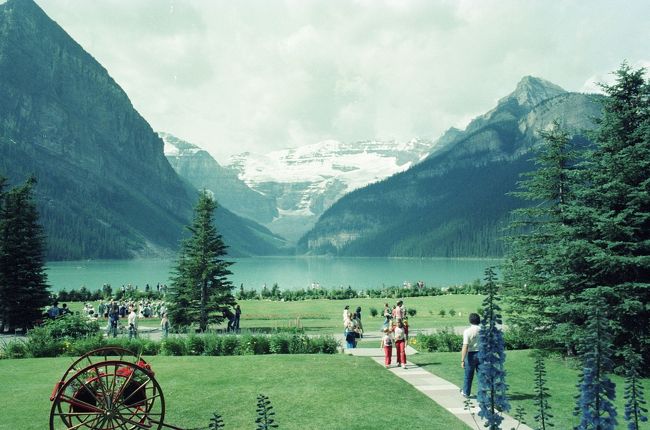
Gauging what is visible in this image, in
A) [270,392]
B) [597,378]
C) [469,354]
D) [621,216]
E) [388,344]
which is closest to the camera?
[597,378]

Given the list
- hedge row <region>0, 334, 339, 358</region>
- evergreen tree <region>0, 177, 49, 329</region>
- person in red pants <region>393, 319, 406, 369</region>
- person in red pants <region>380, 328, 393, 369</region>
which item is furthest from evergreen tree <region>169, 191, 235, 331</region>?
person in red pants <region>393, 319, 406, 369</region>

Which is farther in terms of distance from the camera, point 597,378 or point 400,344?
point 400,344

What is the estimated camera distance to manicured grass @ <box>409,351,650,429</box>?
13485mm

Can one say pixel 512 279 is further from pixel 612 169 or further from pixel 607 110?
pixel 607 110

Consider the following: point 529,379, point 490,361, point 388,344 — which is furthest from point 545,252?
point 490,361

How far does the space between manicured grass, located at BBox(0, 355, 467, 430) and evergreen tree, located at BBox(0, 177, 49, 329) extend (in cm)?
1685

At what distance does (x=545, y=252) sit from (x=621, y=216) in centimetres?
399

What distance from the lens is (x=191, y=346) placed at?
23422 millimetres

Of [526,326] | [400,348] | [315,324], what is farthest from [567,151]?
[315,324]

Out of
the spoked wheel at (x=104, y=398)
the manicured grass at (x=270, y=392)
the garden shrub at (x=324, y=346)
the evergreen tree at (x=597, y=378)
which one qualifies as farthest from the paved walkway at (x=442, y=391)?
the spoked wheel at (x=104, y=398)

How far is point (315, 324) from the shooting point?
132 ft

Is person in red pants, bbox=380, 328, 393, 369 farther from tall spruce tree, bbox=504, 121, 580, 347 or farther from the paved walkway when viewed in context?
tall spruce tree, bbox=504, 121, 580, 347

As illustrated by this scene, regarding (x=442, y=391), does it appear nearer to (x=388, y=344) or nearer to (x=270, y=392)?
(x=388, y=344)

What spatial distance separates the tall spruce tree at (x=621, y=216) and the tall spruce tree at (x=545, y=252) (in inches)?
28.6
